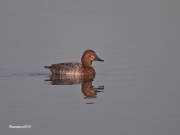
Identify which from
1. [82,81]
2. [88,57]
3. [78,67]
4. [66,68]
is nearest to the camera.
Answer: [82,81]

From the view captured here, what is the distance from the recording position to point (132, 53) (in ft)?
62.7

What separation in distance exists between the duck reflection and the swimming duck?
140mm

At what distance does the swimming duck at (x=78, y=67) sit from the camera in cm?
1767

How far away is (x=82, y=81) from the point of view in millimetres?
17078

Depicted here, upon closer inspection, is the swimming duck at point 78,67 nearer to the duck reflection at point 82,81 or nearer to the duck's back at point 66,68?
the duck's back at point 66,68

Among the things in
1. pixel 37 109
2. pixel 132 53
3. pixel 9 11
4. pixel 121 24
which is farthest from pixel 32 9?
pixel 37 109

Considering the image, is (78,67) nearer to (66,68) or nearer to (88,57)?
(66,68)

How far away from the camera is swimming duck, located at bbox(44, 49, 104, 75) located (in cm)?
1767

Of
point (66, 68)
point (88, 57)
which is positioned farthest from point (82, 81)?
point (88, 57)

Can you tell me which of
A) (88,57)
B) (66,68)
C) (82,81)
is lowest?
(82,81)

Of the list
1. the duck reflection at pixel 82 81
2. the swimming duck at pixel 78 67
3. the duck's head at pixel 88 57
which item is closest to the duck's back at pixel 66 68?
the swimming duck at pixel 78 67

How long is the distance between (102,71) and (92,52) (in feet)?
2.26

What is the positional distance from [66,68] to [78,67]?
341 millimetres

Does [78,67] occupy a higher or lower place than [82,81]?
higher
